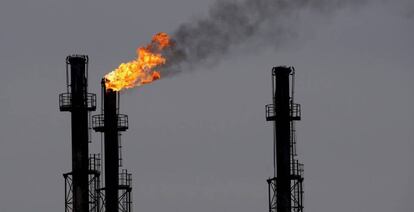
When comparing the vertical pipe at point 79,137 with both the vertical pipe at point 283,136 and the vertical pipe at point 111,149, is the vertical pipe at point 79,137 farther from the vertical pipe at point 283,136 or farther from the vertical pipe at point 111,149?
the vertical pipe at point 283,136

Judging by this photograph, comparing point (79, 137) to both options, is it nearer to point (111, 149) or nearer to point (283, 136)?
point (111, 149)

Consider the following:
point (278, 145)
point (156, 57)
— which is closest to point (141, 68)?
point (156, 57)

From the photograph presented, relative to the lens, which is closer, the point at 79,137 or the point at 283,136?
the point at 79,137

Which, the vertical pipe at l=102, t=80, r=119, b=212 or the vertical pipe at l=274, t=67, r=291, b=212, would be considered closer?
the vertical pipe at l=274, t=67, r=291, b=212

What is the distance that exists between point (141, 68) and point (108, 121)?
566cm

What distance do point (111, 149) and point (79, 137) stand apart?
7.47 metres

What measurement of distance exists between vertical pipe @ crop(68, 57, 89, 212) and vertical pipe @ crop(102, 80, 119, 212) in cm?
630

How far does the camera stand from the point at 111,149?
11406cm

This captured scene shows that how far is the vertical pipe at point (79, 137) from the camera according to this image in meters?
107

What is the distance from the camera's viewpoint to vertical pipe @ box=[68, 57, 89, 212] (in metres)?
107

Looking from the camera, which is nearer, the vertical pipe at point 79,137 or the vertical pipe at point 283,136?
the vertical pipe at point 79,137

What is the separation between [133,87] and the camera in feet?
363

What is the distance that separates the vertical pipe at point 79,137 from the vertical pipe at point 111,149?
6.30 metres

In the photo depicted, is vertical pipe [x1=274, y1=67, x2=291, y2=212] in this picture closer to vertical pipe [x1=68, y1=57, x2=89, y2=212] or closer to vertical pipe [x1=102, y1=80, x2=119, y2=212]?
vertical pipe [x1=102, y1=80, x2=119, y2=212]
